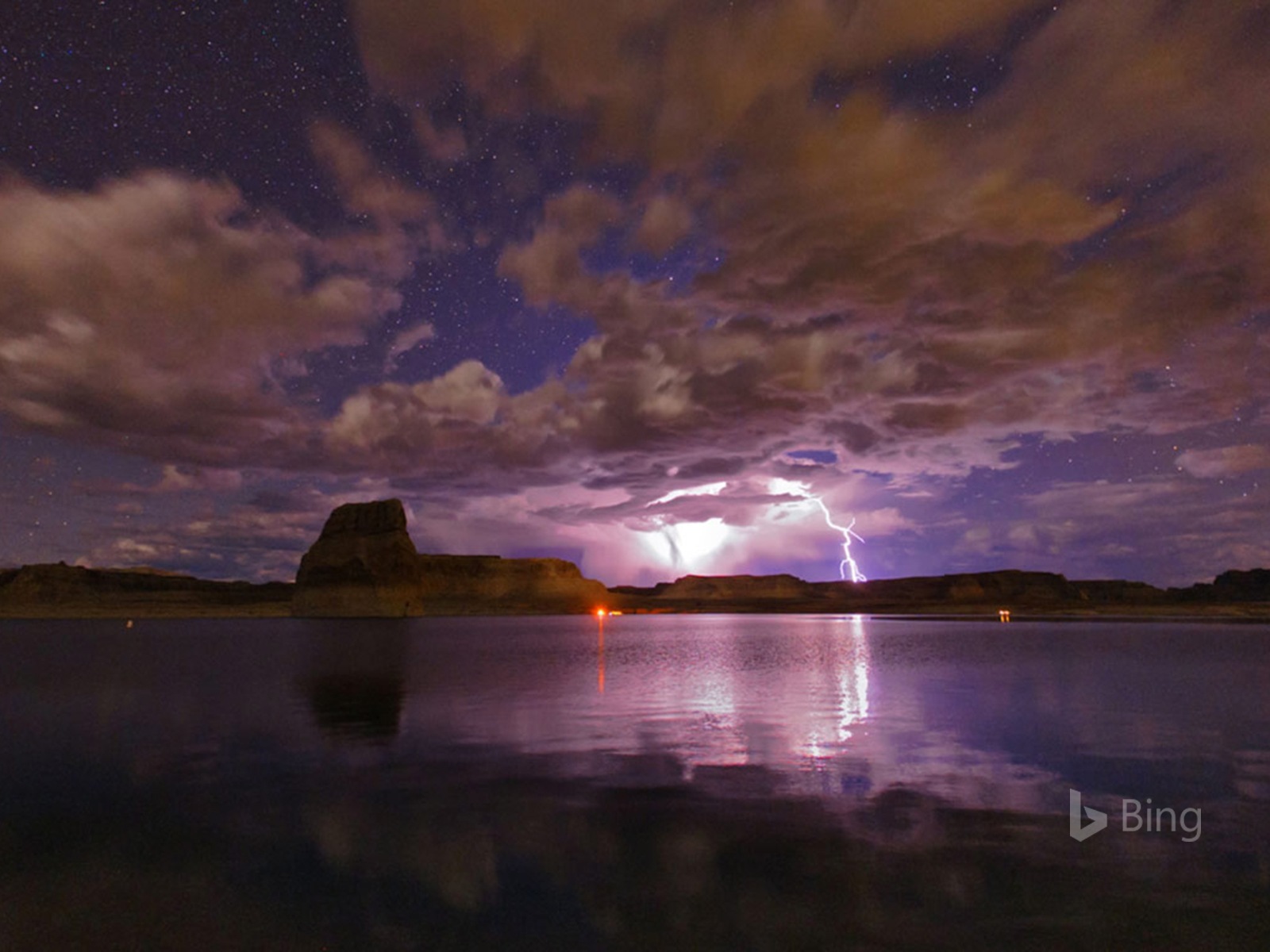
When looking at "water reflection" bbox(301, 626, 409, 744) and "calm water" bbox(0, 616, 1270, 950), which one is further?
"water reflection" bbox(301, 626, 409, 744)

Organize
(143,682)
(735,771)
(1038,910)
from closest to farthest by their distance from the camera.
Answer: (1038,910) < (735,771) < (143,682)

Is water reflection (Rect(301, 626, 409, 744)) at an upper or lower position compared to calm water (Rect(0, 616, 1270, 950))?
lower

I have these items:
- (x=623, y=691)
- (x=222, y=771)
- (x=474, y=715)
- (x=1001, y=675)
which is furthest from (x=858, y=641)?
(x=222, y=771)

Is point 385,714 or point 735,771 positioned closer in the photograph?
point 735,771

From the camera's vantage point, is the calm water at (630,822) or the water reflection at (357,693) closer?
the calm water at (630,822)

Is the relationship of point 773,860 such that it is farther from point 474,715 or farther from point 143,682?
point 143,682

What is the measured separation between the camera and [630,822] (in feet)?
40.7

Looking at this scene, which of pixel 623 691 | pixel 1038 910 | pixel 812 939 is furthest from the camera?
pixel 623 691

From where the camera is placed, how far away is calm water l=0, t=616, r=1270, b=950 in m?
8.50

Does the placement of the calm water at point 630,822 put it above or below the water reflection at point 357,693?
above

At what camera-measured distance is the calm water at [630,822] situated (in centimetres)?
850

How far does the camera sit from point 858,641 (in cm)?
8056

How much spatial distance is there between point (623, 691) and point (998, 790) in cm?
1937

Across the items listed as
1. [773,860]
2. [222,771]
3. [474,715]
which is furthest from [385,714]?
[773,860]
